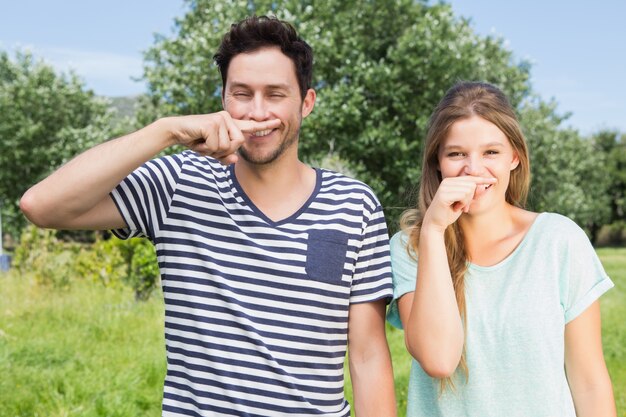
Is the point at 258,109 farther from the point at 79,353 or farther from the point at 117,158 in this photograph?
the point at 79,353

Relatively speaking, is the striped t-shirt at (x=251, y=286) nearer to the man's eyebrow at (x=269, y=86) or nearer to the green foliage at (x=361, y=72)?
the man's eyebrow at (x=269, y=86)

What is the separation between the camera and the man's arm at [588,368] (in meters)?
2.37

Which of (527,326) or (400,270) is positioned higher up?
(400,270)

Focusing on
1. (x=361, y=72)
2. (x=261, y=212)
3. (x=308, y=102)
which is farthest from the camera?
(x=361, y=72)

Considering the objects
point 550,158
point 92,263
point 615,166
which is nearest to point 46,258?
point 92,263

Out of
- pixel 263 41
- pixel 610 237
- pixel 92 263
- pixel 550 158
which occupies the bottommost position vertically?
Result: pixel 92 263

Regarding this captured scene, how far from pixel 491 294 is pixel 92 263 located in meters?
10.9

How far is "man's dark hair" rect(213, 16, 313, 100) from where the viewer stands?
2623 mm

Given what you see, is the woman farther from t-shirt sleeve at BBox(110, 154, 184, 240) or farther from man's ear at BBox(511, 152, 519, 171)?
t-shirt sleeve at BBox(110, 154, 184, 240)

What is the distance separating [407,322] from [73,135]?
27.6 meters

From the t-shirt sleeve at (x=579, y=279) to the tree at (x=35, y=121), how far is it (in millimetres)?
26115

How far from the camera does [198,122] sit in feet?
7.45

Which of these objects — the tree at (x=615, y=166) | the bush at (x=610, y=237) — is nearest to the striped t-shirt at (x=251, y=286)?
the tree at (x=615, y=166)

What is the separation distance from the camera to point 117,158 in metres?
2.29
